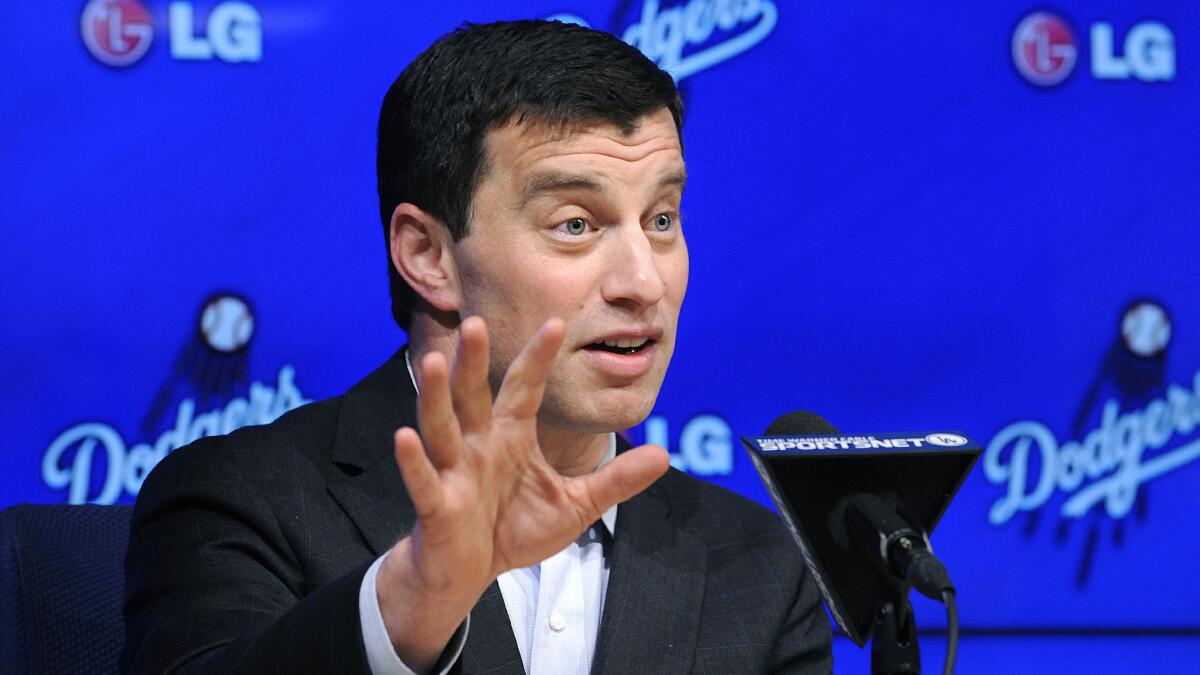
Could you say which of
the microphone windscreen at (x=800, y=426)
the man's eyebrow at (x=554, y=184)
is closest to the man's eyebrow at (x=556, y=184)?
the man's eyebrow at (x=554, y=184)

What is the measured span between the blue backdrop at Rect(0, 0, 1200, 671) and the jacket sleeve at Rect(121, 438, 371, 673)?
764 mm

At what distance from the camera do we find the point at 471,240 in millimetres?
2057

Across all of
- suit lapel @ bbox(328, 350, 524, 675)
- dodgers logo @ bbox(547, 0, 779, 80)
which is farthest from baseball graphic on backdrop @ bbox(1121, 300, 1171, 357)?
suit lapel @ bbox(328, 350, 524, 675)

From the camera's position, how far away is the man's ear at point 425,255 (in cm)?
212

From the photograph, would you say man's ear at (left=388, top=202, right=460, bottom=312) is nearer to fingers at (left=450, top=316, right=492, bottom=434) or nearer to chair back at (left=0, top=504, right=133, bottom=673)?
chair back at (left=0, top=504, right=133, bottom=673)

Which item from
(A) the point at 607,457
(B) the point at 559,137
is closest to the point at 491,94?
(B) the point at 559,137

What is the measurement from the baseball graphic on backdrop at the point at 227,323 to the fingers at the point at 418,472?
4.85 feet

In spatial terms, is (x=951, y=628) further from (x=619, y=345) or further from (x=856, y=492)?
(x=619, y=345)

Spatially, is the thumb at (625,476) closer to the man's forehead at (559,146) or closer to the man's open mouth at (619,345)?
the man's open mouth at (619,345)

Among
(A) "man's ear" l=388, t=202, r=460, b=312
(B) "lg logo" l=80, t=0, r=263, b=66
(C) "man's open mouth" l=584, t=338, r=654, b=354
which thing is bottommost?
(C) "man's open mouth" l=584, t=338, r=654, b=354

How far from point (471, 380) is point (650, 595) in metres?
0.86

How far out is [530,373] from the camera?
1.38 m

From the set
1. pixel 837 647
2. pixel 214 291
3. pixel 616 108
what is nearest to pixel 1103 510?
pixel 837 647

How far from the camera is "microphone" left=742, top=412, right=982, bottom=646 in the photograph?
1.46 m
